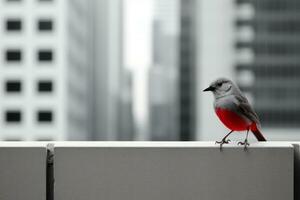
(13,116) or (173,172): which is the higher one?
(173,172)

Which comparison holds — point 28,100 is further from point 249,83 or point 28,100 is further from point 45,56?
point 249,83

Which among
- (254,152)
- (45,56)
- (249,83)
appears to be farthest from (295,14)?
(254,152)

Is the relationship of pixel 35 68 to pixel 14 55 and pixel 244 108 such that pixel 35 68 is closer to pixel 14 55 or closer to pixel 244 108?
pixel 14 55

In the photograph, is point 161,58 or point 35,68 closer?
point 35,68

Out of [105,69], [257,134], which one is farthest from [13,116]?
[105,69]

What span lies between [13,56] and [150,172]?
38246 millimetres

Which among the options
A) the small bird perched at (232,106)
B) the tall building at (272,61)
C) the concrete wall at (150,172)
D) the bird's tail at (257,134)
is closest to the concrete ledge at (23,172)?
the concrete wall at (150,172)

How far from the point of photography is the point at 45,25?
3900 centimetres

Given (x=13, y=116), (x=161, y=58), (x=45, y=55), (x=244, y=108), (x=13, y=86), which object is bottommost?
(x=13, y=116)

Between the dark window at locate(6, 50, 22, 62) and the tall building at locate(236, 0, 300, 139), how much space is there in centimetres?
1521

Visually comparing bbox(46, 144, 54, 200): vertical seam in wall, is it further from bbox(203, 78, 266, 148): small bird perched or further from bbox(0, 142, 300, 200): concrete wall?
bbox(203, 78, 266, 148): small bird perched

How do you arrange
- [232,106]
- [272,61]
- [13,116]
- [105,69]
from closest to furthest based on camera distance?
[232,106], [13,116], [272,61], [105,69]

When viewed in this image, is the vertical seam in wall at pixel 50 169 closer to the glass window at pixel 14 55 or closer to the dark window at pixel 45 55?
the dark window at pixel 45 55

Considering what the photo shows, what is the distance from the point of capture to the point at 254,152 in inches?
92.3
